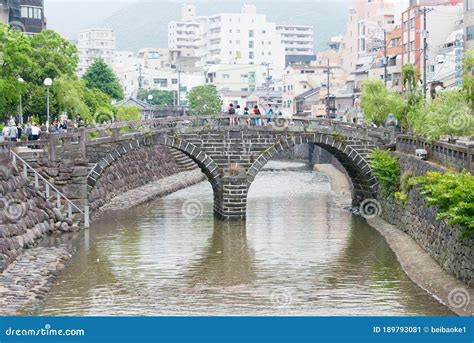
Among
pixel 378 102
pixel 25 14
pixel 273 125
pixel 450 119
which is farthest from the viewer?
pixel 25 14

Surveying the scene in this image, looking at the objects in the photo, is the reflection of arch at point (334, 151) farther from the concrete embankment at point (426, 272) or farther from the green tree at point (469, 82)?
the green tree at point (469, 82)

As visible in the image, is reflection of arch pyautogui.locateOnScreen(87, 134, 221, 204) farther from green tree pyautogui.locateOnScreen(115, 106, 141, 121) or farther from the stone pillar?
green tree pyautogui.locateOnScreen(115, 106, 141, 121)

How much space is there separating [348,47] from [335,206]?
78.0m

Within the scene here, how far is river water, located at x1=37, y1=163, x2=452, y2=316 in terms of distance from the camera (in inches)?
1070

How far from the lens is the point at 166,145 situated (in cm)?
4572

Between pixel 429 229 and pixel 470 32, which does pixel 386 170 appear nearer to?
pixel 429 229

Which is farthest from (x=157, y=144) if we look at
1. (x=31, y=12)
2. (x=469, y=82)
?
(x=31, y=12)

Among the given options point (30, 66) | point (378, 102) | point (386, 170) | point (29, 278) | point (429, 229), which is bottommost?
point (29, 278)

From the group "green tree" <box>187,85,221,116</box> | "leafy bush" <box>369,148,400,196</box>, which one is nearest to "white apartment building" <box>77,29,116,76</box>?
"green tree" <box>187,85,221,116</box>

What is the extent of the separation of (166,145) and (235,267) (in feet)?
42.7

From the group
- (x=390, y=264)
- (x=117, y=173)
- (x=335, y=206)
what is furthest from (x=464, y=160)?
(x=117, y=173)

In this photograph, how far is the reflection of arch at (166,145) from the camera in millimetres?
43531

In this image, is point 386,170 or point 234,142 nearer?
point 386,170

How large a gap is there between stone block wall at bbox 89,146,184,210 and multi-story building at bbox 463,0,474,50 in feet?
70.5
